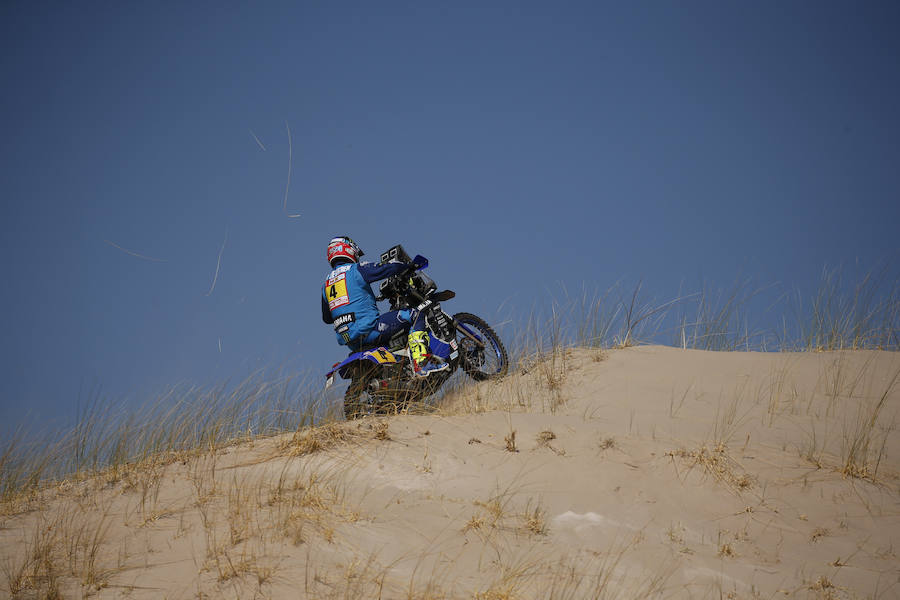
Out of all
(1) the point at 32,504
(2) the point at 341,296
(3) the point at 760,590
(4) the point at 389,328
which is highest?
(2) the point at 341,296

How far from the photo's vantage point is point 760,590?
3.36 metres

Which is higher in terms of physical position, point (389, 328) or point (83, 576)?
point (389, 328)

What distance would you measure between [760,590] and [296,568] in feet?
8.36

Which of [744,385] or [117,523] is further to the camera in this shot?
[744,385]

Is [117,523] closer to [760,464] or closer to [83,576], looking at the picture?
[83,576]

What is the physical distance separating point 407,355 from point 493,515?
336cm

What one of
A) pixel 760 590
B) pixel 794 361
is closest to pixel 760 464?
pixel 760 590

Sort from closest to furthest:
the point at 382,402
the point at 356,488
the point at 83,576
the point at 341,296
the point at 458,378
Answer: the point at 83,576 < the point at 356,488 < the point at 382,402 < the point at 341,296 < the point at 458,378

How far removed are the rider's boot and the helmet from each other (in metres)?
1.25

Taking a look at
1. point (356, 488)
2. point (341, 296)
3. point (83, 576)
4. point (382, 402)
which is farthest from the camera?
point (341, 296)

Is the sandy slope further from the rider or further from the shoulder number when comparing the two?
the shoulder number

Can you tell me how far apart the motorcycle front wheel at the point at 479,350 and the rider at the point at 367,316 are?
2.40 ft

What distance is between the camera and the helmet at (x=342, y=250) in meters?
7.50

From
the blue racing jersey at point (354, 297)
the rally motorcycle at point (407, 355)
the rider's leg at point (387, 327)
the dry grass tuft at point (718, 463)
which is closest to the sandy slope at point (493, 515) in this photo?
the dry grass tuft at point (718, 463)
